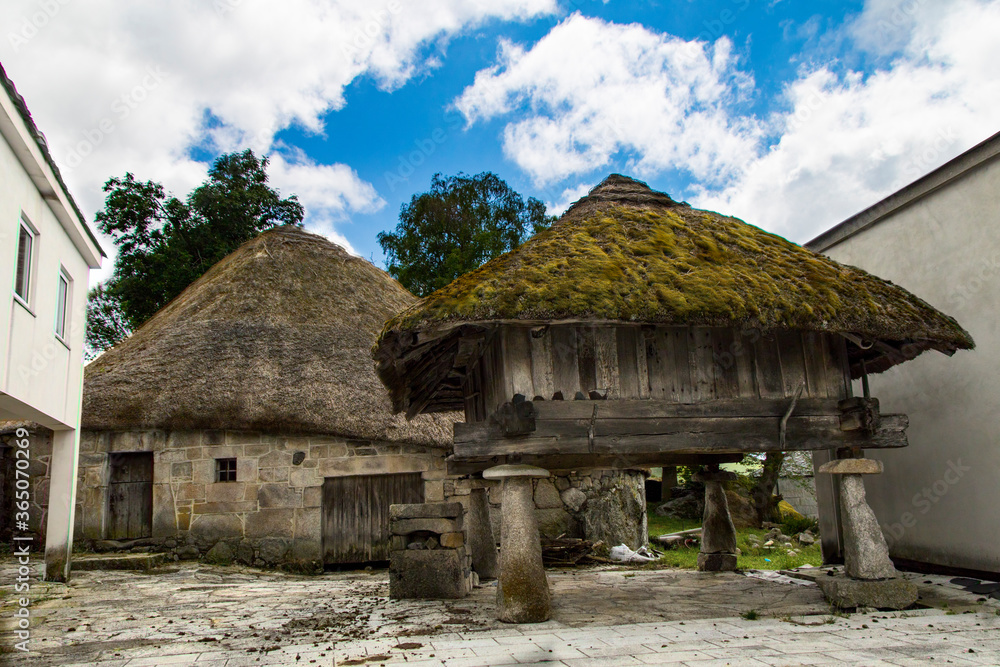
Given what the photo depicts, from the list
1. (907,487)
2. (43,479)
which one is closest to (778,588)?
(907,487)

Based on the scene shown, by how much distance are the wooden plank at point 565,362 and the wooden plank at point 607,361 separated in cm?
19

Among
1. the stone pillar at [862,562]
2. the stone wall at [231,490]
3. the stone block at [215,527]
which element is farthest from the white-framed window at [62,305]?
the stone pillar at [862,562]

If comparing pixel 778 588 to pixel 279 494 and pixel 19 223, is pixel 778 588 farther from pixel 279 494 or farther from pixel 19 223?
pixel 19 223

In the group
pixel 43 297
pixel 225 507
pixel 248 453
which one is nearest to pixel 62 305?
pixel 43 297

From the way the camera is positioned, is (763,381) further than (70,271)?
No

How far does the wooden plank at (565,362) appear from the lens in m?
5.68

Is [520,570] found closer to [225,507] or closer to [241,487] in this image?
[241,487]

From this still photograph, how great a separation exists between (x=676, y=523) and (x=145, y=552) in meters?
11.4

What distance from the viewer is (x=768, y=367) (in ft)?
19.9

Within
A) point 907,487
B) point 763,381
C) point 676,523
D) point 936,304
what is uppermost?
point 936,304

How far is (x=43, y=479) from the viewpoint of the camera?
A: 36.8 ft

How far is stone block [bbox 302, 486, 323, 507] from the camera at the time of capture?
10.9 m

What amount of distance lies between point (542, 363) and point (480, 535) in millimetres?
3554

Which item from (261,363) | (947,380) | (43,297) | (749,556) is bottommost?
(749,556)
